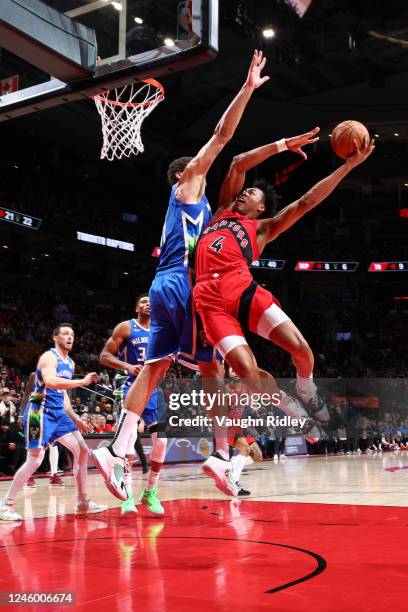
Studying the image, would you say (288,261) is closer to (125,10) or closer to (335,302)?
(335,302)

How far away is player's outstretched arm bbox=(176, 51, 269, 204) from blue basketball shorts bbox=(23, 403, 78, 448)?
2.63 metres

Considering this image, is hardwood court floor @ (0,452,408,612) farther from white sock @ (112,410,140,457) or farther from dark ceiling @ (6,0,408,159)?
dark ceiling @ (6,0,408,159)

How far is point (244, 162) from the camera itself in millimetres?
4461

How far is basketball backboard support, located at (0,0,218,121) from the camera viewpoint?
4.99 meters

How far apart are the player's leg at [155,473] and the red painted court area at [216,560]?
0.36 ft

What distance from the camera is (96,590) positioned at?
2922 millimetres

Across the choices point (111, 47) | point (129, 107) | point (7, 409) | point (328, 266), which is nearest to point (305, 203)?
point (111, 47)

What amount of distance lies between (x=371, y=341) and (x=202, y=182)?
28848mm

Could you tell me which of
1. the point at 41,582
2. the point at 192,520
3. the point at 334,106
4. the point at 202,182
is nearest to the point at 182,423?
the point at 192,520

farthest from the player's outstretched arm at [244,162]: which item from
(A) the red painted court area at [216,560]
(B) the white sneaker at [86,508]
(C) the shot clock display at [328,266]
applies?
(C) the shot clock display at [328,266]

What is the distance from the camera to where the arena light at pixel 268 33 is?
783 inches

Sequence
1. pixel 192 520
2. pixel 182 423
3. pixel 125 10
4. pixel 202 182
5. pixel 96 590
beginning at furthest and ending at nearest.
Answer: pixel 182 423 < pixel 125 10 < pixel 192 520 < pixel 202 182 < pixel 96 590

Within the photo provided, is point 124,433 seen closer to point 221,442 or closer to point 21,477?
point 221,442

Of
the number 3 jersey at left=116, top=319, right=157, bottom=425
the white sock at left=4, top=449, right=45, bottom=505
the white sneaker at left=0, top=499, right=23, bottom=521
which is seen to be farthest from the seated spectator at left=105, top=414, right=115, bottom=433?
the white sneaker at left=0, top=499, right=23, bottom=521
